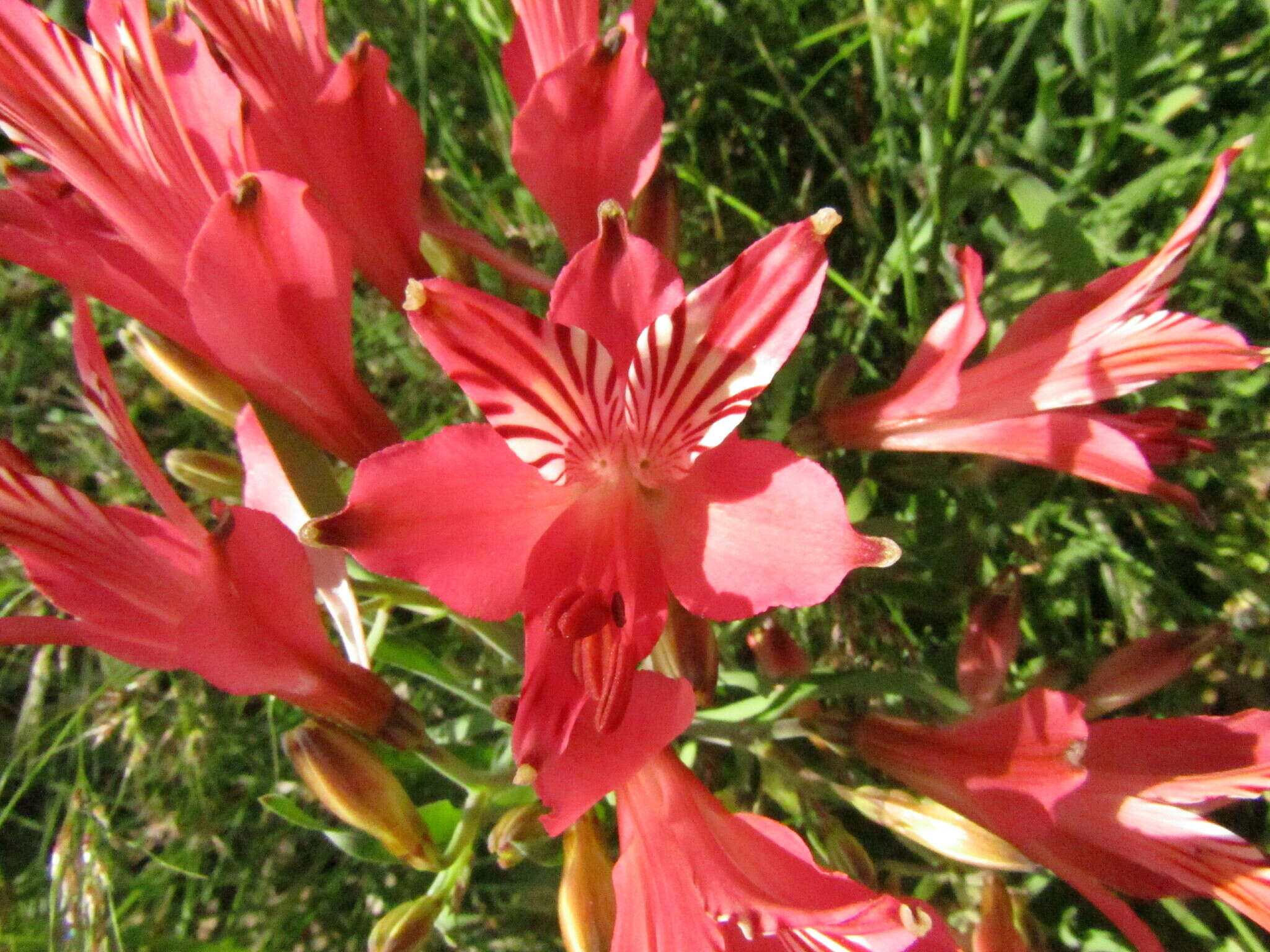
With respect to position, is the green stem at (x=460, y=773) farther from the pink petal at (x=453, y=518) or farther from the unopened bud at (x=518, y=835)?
the pink petal at (x=453, y=518)

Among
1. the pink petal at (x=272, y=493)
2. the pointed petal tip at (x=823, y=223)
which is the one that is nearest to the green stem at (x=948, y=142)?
the pointed petal tip at (x=823, y=223)

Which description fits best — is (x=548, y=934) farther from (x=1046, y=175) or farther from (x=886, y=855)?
(x=1046, y=175)

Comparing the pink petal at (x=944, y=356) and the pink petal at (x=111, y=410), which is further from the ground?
the pink petal at (x=111, y=410)

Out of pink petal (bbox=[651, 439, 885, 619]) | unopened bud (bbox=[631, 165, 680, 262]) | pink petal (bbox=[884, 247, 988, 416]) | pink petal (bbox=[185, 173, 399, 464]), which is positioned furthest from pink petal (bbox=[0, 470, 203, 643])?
pink petal (bbox=[884, 247, 988, 416])

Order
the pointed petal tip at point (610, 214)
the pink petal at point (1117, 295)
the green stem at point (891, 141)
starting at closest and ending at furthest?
the pointed petal tip at point (610, 214) < the pink petal at point (1117, 295) < the green stem at point (891, 141)

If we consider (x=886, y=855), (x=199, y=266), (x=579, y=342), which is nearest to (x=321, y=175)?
(x=199, y=266)

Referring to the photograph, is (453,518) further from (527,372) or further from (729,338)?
(729,338)
